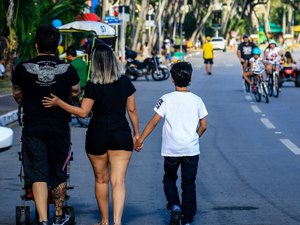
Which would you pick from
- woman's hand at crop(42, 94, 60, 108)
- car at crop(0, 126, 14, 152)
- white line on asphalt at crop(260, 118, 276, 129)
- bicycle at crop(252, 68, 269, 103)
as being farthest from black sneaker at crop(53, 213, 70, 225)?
bicycle at crop(252, 68, 269, 103)

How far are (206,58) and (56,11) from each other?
1583 cm

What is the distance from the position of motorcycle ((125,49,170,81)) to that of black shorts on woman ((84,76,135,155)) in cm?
3147

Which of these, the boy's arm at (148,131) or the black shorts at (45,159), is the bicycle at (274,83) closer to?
the boy's arm at (148,131)

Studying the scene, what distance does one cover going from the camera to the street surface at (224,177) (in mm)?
9844

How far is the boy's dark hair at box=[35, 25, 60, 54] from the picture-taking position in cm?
844

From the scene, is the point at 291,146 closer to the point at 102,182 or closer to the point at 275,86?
the point at 102,182

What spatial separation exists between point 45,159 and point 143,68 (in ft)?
106

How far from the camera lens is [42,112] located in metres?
8.48

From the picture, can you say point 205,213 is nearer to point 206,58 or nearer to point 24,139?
point 24,139

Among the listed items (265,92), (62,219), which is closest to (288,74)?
(265,92)

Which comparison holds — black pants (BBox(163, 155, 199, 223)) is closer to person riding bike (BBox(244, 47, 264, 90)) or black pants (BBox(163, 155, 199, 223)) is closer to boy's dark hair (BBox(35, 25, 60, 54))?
boy's dark hair (BBox(35, 25, 60, 54))

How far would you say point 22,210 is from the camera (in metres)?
8.93

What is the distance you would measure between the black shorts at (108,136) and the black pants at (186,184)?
60cm

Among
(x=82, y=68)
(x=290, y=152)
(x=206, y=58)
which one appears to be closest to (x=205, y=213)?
(x=290, y=152)
